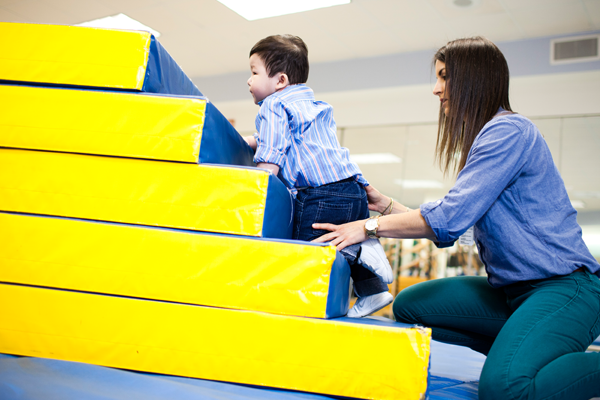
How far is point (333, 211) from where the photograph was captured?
4.06ft

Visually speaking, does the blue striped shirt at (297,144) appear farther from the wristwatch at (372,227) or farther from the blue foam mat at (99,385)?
the blue foam mat at (99,385)

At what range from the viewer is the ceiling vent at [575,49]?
146 inches

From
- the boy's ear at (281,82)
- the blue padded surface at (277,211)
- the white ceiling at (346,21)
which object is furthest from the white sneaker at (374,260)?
the white ceiling at (346,21)

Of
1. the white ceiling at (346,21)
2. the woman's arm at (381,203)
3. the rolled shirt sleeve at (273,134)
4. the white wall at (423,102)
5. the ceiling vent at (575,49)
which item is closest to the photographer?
the rolled shirt sleeve at (273,134)

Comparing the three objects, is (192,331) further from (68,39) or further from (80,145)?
(68,39)

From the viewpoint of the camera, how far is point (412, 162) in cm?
470

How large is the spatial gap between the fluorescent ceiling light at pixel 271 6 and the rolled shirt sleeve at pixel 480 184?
298 cm

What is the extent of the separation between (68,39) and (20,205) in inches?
15.6

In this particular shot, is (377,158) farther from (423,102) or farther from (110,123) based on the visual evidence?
(110,123)

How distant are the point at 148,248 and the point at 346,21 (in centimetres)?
358

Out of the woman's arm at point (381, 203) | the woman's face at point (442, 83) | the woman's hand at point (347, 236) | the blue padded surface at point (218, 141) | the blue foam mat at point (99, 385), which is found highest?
the woman's face at point (442, 83)

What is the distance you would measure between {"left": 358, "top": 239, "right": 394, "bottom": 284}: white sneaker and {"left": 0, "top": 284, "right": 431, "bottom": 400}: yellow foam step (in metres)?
0.31

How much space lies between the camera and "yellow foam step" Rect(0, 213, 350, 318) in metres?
0.88

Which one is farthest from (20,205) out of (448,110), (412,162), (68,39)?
(412,162)
